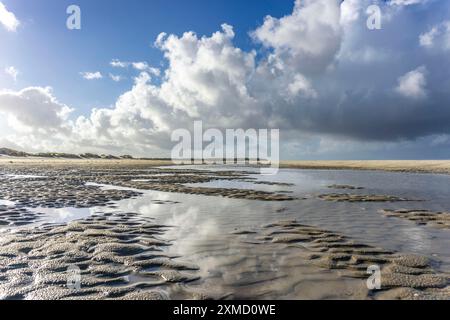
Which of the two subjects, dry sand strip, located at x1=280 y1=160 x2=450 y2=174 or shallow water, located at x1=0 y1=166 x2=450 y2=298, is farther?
dry sand strip, located at x1=280 y1=160 x2=450 y2=174

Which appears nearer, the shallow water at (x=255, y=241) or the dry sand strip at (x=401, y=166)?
the shallow water at (x=255, y=241)

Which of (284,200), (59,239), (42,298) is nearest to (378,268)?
(42,298)

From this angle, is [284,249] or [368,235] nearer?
[284,249]

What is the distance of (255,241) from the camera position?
9328 mm

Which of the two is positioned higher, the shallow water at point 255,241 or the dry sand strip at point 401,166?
the dry sand strip at point 401,166

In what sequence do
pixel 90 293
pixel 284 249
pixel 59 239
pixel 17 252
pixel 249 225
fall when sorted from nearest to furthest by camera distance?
1. pixel 90 293
2. pixel 17 252
3. pixel 284 249
4. pixel 59 239
5. pixel 249 225

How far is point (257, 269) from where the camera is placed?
6879 millimetres

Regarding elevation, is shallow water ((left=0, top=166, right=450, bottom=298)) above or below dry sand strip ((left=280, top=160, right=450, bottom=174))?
below

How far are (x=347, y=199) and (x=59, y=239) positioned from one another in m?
17.0

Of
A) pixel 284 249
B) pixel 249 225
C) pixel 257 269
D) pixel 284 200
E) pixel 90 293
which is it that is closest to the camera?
pixel 90 293

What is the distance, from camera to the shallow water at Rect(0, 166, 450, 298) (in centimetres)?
603

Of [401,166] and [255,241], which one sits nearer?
[255,241]

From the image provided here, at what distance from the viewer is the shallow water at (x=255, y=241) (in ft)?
19.8
